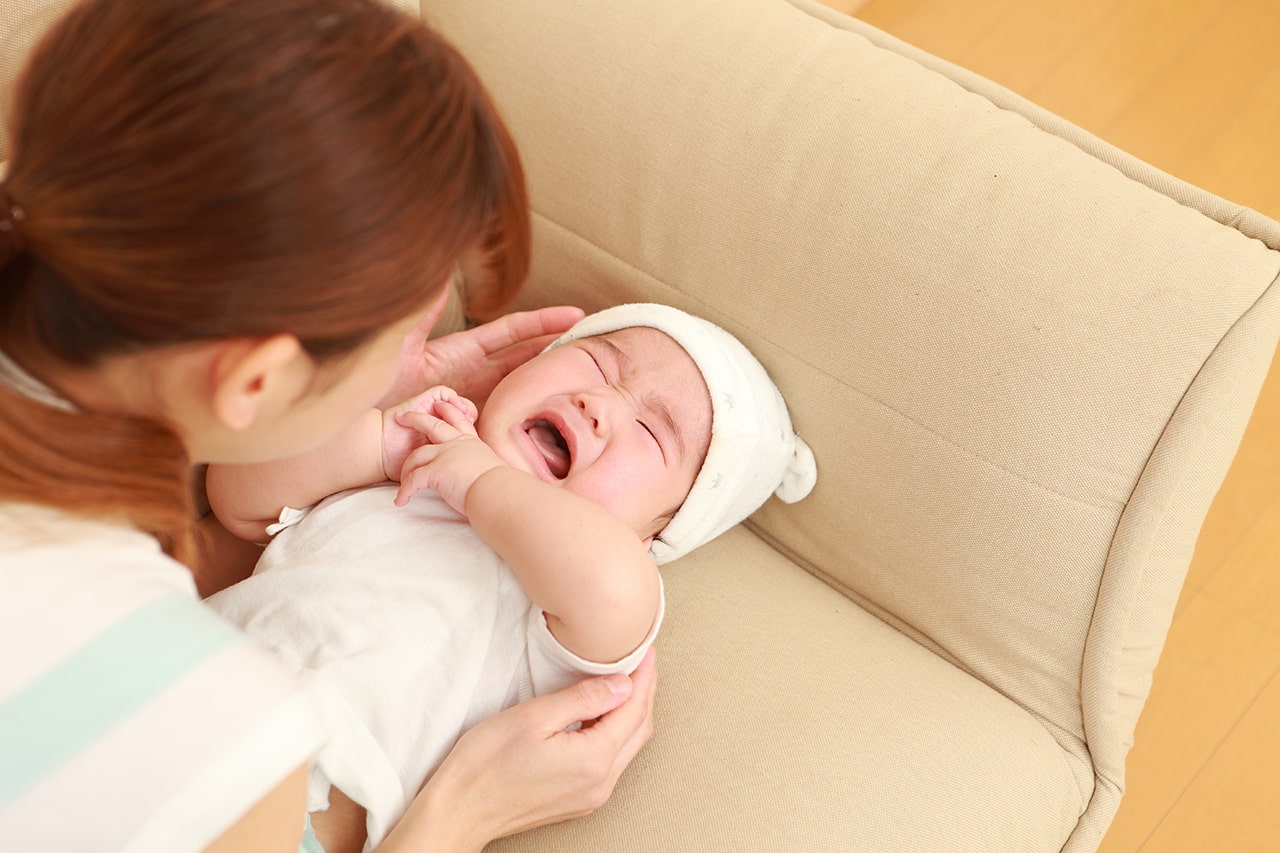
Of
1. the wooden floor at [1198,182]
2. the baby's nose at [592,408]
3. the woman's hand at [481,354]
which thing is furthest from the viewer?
the wooden floor at [1198,182]

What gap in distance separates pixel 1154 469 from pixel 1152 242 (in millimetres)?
232

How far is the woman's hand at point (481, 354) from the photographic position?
4.46 feet

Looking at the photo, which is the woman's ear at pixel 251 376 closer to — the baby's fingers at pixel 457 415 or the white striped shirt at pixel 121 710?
the white striped shirt at pixel 121 710

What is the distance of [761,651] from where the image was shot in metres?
1.18

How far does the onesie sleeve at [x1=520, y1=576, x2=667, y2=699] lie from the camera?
105cm

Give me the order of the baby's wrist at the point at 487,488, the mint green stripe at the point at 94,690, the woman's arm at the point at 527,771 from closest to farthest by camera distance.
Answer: the mint green stripe at the point at 94,690
the woman's arm at the point at 527,771
the baby's wrist at the point at 487,488

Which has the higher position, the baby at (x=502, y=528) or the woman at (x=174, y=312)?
the woman at (x=174, y=312)

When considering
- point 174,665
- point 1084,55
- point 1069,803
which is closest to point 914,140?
point 1069,803

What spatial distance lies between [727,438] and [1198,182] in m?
1.58

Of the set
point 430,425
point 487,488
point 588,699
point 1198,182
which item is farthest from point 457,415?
point 1198,182

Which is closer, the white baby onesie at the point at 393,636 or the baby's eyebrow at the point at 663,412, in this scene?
the white baby onesie at the point at 393,636

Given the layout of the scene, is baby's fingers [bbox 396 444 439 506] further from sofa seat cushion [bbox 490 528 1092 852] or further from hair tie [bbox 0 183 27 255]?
hair tie [bbox 0 183 27 255]

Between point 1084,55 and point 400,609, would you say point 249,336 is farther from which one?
point 1084,55

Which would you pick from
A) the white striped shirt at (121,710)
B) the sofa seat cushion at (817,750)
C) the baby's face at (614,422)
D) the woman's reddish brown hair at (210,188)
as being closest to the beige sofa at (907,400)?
the sofa seat cushion at (817,750)
